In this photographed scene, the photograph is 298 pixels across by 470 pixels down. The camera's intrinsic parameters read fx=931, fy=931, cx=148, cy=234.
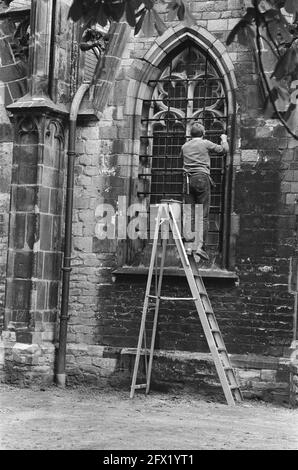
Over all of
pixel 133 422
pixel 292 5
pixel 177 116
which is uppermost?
pixel 177 116

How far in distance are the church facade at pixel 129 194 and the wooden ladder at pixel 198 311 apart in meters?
0.33

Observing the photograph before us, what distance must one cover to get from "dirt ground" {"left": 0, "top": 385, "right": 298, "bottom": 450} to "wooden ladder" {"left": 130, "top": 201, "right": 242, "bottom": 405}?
0.27 m

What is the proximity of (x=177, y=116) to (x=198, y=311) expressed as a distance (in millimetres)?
3089

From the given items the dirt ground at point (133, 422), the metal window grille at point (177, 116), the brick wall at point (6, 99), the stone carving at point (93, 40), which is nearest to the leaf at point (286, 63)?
the dirt ground at point (133, 422)

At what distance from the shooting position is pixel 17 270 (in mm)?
13250

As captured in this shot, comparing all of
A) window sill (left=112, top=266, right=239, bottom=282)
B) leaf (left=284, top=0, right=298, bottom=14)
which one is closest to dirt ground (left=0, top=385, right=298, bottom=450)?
window sill (left=112, top=266, right=239, bottom=282)

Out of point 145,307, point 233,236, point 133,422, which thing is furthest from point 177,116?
point 133,422

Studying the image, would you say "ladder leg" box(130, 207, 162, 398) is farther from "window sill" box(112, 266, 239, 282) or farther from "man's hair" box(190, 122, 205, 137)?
"man's hair" box(190, 122, 205, 137)

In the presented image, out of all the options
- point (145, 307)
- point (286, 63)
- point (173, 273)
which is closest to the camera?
point (286, 63)

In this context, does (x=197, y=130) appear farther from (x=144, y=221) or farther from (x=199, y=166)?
(x=144, y=221)

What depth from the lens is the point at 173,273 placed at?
13.0m

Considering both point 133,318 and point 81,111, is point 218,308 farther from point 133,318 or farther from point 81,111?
point 81,111

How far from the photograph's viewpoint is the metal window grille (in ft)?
43.9
